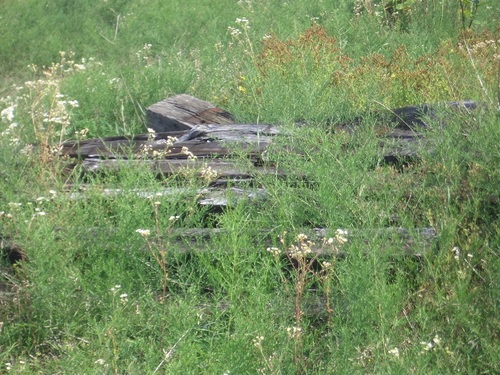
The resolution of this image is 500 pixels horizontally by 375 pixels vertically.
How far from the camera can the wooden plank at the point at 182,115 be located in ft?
22.0

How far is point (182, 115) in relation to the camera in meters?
6.80

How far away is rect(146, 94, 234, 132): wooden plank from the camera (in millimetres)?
6715

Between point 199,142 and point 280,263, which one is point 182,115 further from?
point 280,263

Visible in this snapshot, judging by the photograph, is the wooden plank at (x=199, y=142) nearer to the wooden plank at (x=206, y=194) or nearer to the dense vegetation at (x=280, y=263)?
the dense vegetation at (x=280, y=263)

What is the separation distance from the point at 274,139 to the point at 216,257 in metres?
1.46

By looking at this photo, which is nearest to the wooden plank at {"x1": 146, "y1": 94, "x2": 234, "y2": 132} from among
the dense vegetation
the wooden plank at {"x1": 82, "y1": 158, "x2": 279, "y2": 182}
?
the dense vegetation

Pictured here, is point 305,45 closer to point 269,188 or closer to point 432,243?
point 269,188

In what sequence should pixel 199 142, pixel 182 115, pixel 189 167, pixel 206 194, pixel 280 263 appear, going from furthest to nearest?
pixel 182 115 < pixel 199 142 < pixel 189 167 < pixel 206 194 < pixel 280 263

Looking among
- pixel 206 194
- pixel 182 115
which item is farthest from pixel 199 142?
pixel 206 194

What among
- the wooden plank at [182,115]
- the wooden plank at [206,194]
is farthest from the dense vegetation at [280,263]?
the wooden plank at [182,115]

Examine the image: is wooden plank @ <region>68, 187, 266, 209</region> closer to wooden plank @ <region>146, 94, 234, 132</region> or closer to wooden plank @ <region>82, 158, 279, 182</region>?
wooden plank @ <region>82, 158, 279, 182</region>

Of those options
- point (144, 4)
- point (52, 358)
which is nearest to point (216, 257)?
point (52, 358)

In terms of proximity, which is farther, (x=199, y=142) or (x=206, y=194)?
(x=199, y=142)

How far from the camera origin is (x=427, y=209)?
437 cm
